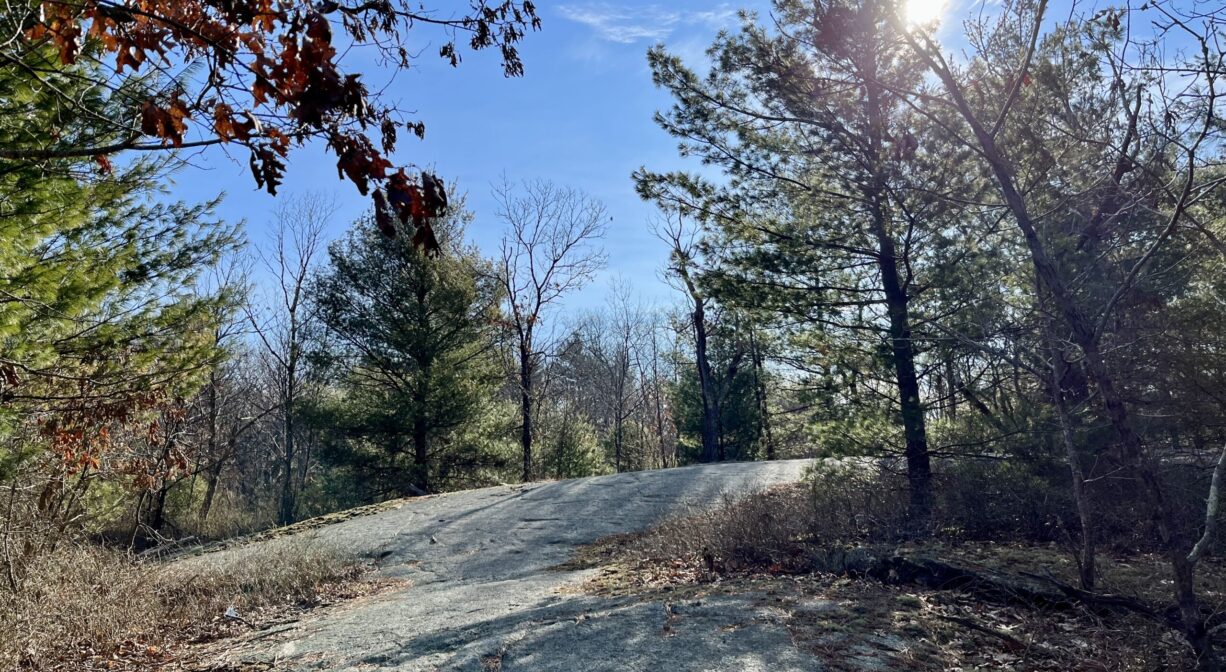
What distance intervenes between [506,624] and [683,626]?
1.39 meters

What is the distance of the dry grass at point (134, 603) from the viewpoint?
5.24 meters

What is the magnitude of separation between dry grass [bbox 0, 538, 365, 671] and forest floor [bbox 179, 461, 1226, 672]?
474 mm

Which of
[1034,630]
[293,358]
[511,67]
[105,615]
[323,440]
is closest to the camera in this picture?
[511,67]

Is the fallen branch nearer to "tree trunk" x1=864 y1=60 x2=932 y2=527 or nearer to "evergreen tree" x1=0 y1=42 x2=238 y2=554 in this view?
"tree trunk" x1=864 y1=60 x2=932 y2=527

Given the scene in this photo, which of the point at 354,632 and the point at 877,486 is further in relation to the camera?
the point at 877,486

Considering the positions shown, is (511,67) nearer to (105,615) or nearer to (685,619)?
(685,619)

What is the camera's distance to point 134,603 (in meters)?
6.12

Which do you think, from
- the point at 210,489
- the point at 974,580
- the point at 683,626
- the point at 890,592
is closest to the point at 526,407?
the point at 210,489

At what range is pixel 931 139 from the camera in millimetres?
8227

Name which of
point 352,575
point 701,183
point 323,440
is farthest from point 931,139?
point 323,440

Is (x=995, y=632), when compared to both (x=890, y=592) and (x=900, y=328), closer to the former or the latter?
(x=890, y=592)

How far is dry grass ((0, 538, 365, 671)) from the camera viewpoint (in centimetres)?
524

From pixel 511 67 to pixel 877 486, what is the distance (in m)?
6.73

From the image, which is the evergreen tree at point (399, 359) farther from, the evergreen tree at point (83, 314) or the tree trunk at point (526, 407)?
the evergreen tree at point (83, 314)
